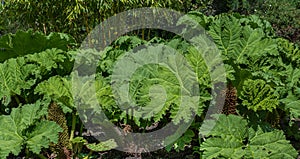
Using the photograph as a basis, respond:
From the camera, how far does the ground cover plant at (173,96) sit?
8.70 ft

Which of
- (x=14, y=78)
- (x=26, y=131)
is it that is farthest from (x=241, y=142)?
(x=14, y=78)

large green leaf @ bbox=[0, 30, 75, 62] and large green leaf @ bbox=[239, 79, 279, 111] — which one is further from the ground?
large green leaf @ bbox=[0, 30, 75, 62]

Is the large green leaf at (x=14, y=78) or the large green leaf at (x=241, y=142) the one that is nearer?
the large green leaf at (x=241, y=142)

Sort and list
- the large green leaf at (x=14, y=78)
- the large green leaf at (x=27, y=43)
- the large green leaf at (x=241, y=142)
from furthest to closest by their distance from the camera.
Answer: the large green leaf at (x=27, y=43), the large green leaf at (x=14, y=78), the large green leaf at (x=241, y=142)

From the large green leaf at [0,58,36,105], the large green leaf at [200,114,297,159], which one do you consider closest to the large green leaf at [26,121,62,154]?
the large green leaf at [0,58,36,105]

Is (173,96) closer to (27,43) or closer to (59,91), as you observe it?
(59,91)

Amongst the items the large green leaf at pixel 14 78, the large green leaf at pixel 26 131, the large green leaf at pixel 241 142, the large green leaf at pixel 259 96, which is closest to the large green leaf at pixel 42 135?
the large green leaf at pixel 26 131

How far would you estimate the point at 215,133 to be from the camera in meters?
2.64

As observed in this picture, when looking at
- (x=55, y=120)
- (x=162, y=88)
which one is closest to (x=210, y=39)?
(x=162, y=88)

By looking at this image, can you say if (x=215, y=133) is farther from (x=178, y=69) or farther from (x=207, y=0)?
(x=207, y=0)

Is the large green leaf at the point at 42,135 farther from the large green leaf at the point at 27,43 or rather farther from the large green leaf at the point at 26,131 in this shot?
the large green leaf at the point at 27,43

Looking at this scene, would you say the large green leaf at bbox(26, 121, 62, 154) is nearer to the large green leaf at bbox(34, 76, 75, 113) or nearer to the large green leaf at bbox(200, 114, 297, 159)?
the large green leaf at bbox(34, 76, 75, 113)

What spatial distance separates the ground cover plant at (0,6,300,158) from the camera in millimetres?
2652

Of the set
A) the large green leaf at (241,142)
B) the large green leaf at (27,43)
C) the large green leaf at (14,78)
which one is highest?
the large green leaf at (27,43)
